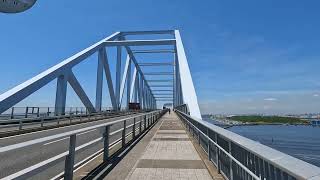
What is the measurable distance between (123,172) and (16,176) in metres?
3.20

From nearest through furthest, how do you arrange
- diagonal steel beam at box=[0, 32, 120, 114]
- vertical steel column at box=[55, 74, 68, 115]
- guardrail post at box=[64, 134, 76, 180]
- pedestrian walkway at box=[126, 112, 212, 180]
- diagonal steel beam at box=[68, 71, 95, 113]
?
guardrail post at box=[64, 134, 76, 180]
pedestrian walkway at box=[126, 112, 212, 180]
diagonal steel beam at box=[0, 32, 120, 114]
vertical steel column at box=[55, 74, 68, 115]
diagonal steel beam at box=[68, 71, 95, 113]

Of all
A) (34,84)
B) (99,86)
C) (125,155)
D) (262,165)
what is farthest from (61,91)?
(262,165)

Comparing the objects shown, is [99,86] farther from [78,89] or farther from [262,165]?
[262,165]

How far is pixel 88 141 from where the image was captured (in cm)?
679

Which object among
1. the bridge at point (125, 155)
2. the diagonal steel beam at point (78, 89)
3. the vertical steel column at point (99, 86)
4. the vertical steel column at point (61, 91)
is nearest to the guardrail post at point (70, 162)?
the bridge at point (125, 155)

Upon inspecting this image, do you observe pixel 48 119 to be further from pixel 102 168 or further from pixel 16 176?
pixel 16 176

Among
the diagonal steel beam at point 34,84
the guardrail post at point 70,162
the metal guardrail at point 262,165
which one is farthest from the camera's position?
the diagonal steel beam at point 34,84

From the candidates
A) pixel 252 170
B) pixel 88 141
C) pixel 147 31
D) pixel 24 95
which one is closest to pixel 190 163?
pixel 88 141

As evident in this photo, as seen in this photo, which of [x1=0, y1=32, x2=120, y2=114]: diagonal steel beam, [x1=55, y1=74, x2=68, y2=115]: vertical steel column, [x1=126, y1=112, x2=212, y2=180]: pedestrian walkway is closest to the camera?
[x1=126, y1=112, x2=212, y2=180]: pedestrian walkway

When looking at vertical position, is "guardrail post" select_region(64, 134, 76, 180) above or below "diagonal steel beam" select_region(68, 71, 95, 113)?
below

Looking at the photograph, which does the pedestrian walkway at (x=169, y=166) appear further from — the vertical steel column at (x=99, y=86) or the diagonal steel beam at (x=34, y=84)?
the vertical steel column at (x=99, y=86)

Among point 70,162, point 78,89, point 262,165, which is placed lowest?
point 70,162

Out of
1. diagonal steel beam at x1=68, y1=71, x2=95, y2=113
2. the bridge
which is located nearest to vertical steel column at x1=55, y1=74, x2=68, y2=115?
diagonal steel beam at x1=68, y1=71, x2=95, y2=113

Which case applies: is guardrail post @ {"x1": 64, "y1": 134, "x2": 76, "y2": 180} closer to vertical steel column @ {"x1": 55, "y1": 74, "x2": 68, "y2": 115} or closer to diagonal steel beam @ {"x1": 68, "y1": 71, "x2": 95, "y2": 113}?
vertical steel column @ {"x1": 55, "y1": 74, "x2": 68, "y2": 115}
